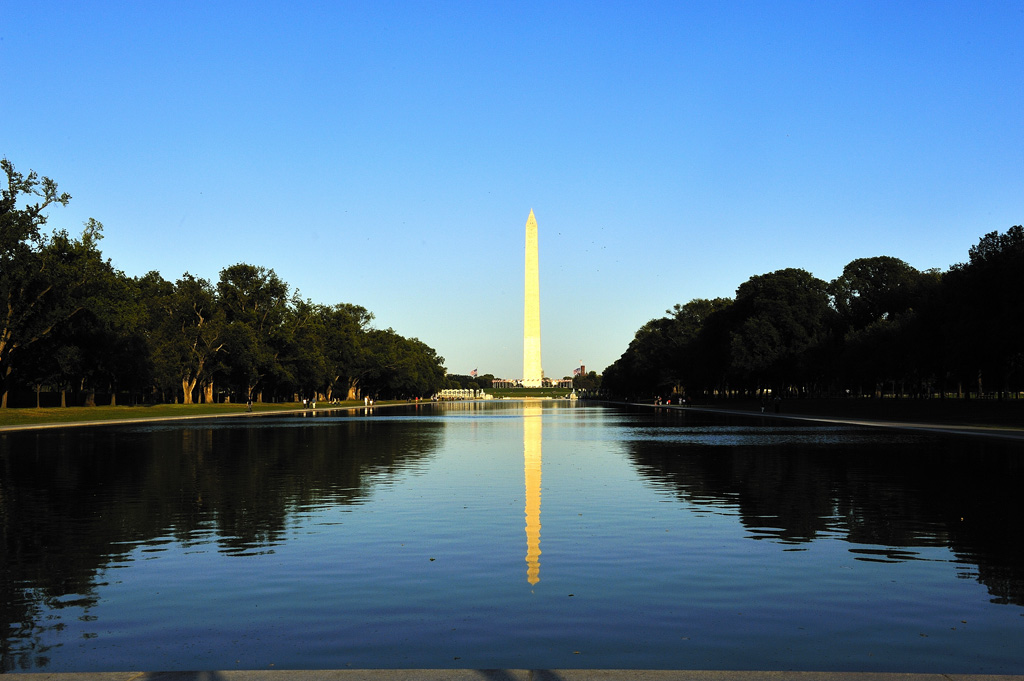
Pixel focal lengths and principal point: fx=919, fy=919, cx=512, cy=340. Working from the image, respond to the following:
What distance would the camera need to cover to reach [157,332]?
9162 cm

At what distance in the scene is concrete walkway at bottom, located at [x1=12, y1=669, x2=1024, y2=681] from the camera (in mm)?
6195

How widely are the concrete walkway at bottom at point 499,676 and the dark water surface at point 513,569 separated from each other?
19.0 inches

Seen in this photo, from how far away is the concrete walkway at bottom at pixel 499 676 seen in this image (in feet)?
20.3

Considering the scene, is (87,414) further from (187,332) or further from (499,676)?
(499,676)

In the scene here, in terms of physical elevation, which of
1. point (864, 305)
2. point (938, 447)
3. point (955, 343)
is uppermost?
point (864, 305)

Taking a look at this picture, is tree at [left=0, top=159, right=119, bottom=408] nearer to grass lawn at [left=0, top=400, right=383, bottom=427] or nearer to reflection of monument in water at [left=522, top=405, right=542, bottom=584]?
grass lawn at [left=0, top=400, right=383, bottom=427]

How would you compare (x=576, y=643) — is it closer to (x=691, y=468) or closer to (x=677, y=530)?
(x=677, y=530)

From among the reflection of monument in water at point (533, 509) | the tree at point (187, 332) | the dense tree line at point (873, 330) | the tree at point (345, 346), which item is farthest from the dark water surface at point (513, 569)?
the tree at point (345, 346)

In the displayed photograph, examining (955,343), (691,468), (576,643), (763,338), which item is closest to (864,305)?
(763,338)

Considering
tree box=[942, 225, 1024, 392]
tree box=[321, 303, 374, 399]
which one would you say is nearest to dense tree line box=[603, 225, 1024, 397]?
tree box=[942, 225, 1024, 392]

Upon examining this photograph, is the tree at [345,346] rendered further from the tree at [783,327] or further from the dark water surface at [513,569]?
the dark water surface at [513,569]

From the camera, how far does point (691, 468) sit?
25125mm

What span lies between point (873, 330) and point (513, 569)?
83838mm

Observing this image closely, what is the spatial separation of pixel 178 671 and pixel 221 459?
22577 millimetres
